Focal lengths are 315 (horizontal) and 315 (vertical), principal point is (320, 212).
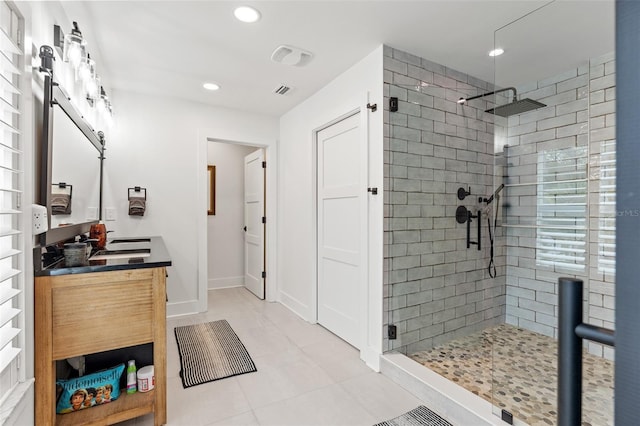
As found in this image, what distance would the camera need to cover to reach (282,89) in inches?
129

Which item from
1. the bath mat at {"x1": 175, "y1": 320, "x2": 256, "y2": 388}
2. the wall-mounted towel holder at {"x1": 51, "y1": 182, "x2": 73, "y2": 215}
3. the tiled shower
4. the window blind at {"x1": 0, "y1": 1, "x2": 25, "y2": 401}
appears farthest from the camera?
the bath mat at {"x1": 175, "y1": 320, "x2": 256, "y2": 388}

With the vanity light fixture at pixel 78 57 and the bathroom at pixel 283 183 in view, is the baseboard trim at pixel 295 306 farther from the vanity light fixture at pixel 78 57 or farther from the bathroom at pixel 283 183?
the vanity light fixture at pixel 78 57

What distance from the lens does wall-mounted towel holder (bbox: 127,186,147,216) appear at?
3.31 m

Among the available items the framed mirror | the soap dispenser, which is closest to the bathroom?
the framed mirror

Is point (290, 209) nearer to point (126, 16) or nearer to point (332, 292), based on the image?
point (332, 292)

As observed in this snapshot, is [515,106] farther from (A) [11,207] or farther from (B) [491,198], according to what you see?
(A) [11,207]

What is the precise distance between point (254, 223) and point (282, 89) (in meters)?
1.97

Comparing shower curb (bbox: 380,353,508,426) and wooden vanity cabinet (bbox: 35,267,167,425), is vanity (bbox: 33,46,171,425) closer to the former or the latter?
wooden vanity cabinet (bbox: 35,267,167,425)

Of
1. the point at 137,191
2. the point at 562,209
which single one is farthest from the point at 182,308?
the point at 562,209

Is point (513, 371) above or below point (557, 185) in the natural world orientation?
below

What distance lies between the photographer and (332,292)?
3.12 m

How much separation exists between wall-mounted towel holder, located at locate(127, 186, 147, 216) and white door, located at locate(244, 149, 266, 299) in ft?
4.59

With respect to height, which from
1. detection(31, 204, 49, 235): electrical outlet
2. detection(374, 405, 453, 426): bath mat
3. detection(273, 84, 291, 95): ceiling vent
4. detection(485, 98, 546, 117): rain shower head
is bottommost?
detection(374, 405, 453, 426): bath mat

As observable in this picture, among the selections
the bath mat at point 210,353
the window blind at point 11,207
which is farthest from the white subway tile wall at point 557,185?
the window blind at point 11,207
